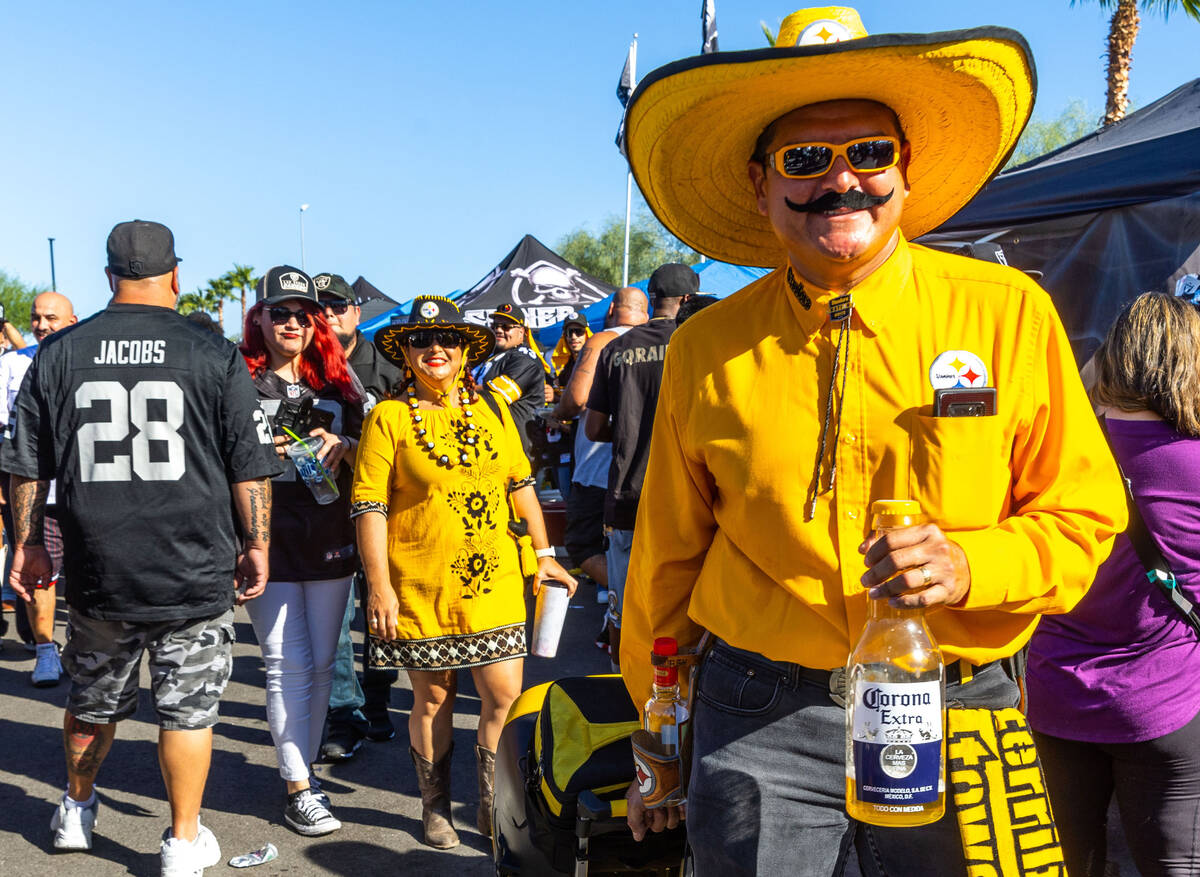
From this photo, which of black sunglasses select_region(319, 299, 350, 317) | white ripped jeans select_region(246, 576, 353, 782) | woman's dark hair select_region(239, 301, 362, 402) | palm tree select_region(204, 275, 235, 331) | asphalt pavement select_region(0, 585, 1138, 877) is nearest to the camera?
asphalt pavement select_region(0, 585, 1138, 877)

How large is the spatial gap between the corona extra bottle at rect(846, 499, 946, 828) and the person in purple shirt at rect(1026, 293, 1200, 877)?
114 cm

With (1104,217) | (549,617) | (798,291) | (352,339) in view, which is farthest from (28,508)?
(1104,217)

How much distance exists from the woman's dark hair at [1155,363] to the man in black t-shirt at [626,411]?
7.88 feet

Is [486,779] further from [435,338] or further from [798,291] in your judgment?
[798,291]

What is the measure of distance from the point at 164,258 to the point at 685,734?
2.85 metres

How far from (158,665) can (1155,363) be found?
11.3ft

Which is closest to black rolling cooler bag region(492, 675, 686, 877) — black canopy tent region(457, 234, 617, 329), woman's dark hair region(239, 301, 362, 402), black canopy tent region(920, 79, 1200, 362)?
woman's dark hair region(239, 301, 362, 402)

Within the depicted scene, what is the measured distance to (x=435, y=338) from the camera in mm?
4164

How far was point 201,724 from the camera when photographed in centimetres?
381

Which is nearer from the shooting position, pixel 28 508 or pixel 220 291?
pixel 28 508

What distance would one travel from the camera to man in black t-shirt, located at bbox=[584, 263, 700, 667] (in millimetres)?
4953

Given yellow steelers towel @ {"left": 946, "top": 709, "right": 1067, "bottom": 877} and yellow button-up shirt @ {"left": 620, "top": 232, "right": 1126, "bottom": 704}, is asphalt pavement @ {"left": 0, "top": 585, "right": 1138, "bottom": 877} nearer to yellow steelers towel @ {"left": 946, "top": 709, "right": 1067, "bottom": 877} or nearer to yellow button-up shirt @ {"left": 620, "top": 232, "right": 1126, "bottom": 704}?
yellow steelers towel @ {"left": 946, "top": 709, "right": 1067, "bottom": 877}

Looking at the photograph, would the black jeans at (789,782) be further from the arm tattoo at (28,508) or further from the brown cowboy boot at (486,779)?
the arm tattoo at (28,508)

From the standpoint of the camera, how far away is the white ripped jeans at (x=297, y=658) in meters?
4.36
